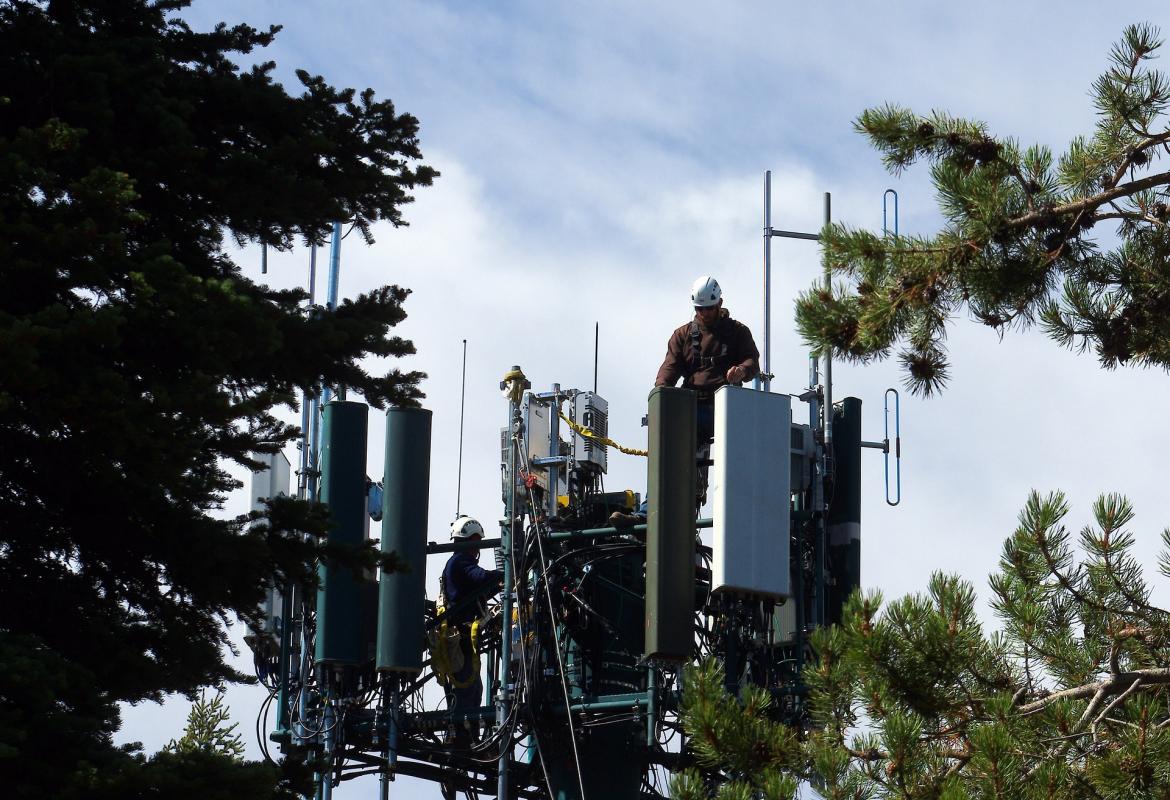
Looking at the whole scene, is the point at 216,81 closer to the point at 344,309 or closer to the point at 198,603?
the point at 344,309

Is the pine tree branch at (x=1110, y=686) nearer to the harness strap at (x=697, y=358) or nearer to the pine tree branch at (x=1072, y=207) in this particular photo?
the pine tree branch at (x=1072, y=207)

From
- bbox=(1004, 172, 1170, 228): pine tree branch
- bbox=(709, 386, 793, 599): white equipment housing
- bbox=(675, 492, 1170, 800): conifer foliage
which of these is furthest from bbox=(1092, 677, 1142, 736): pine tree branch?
bbox=(709, 386, 793, 599): white equipment housing

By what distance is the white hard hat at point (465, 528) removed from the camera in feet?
79.6

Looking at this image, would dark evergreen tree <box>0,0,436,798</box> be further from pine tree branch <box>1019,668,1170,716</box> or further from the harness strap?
the harness strap

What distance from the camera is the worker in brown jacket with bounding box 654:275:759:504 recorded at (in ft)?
72.9

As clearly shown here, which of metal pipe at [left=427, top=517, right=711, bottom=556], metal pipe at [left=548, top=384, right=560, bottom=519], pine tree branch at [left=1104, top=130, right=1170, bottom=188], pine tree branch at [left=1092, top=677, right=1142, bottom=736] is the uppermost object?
pine tree branch at [left=1104, top=130, right=1170, bottom=188]

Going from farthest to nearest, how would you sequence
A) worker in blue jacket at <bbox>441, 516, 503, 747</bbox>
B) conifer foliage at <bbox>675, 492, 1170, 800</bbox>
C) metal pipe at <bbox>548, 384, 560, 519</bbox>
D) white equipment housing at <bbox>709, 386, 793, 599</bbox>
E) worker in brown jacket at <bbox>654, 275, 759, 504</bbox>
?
1. worker in blue jacket at <bbox>441, 516, 503, 747</bbox>
2. metal pipe at <bbox>548, 384, 560, 519</bbox>
3. worker in brown jacket at <bbox>654, 275, 759, 504</bbox>
4. white equipment housing at <bbox>709, 386, 793, 599</bbox>
5. conifer foliage at <bbox>675, 492, 1170, 800</bbox>

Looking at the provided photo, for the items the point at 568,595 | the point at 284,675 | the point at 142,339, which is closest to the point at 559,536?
the point at 568,595

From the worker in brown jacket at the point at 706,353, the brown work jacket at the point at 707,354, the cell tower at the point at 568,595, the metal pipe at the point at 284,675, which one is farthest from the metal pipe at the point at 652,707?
the metal pipe at the point at 284,675

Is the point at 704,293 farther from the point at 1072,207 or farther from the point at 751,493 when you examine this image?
the point at 1072,207

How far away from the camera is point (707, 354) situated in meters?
22.3

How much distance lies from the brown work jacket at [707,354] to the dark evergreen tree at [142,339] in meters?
6.61

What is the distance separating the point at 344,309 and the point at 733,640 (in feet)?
24.1

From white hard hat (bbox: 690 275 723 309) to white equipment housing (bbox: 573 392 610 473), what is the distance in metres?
1.78
